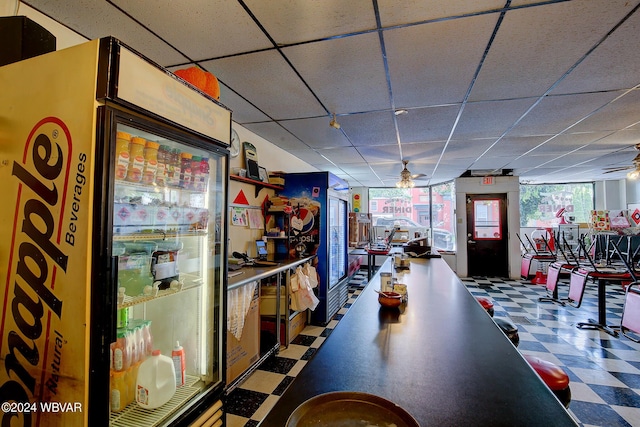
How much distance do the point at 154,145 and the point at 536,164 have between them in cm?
710

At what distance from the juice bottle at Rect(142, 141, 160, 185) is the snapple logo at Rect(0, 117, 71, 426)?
0.43 m

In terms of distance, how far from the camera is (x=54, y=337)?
3.64ft

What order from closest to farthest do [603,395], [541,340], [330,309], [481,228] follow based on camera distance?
[603,395]
[541,340]
[330,309]
[481,228]

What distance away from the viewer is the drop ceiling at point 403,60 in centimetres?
166

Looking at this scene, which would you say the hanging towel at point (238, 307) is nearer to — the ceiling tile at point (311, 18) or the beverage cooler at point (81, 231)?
the beverage cooler at point (81, 231)

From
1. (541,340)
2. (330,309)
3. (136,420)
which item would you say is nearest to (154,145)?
(136,420)

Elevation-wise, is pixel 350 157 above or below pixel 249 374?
above

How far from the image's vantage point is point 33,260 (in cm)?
116

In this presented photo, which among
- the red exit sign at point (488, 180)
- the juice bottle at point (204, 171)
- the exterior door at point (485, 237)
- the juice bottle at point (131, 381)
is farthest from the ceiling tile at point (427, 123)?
the exterior door at point (485, 237)

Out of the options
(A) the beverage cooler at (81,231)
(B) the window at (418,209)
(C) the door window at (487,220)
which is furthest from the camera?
(B) the window at (418,209)

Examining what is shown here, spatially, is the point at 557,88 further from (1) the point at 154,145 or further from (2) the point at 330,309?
(2) the point at 330,309

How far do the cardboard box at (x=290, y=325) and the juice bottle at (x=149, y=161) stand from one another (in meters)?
2.14

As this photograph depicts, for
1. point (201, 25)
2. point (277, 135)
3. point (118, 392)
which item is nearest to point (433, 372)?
point (118, 392)

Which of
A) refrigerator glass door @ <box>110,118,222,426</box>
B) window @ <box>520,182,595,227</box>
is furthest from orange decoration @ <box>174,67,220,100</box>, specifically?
window @ <box>520,182,595,227</box>
